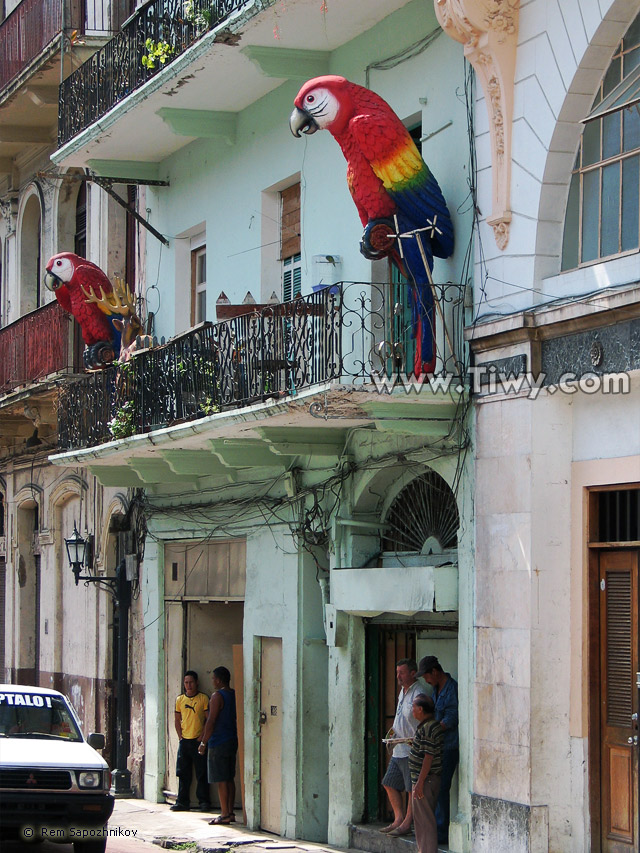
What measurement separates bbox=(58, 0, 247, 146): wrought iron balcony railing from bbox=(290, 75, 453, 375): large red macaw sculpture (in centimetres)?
196

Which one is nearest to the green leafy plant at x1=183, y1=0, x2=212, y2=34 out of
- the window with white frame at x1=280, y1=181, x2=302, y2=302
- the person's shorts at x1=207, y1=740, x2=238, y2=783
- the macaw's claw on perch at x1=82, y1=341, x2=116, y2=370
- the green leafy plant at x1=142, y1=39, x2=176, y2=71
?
the green leafy plant at x1=142, y1=39, x2=176, y2=71

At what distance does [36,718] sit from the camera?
13328 mm

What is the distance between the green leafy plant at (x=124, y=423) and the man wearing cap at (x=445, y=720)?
4719 millimetres

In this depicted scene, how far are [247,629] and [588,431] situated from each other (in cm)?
588

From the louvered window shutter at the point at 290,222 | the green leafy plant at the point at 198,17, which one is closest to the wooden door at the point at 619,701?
the louvered window shutter at the point at 290,222

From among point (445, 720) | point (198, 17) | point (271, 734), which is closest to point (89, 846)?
point (445, 720)

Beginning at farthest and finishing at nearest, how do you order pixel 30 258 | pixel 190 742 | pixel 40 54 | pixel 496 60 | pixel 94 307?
pixel 30 258 → pixel 40 54 → pixel 94 307 → pixel 190 742 → pixel 496 60

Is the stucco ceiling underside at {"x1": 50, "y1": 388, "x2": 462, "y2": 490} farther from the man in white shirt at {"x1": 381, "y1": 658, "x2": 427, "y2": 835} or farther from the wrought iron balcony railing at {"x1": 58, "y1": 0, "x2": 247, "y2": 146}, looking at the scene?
the wrought iron balcony railing at {"x1": 58, "y1": 0, "x2": 247, "y2": 146}

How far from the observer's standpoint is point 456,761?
39.7ft

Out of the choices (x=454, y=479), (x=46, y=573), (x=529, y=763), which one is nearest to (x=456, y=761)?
(x=529, y=763)

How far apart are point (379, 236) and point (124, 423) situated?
191 inches

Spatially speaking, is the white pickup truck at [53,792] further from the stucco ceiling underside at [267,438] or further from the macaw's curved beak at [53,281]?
the macaw's curved beak at [53,281]

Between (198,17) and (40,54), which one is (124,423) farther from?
(40,54)

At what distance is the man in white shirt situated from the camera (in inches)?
495
